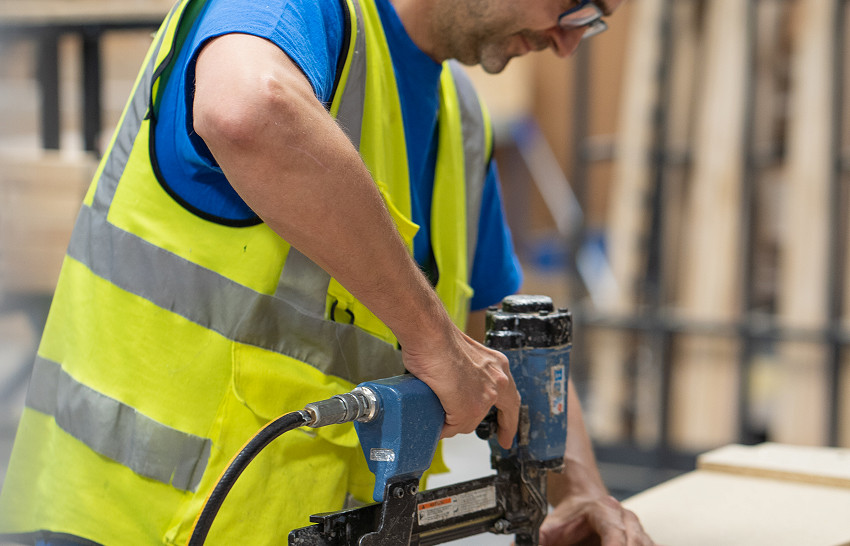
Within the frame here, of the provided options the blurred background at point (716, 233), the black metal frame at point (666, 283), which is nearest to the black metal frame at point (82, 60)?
the blurred background at point (716, 233)

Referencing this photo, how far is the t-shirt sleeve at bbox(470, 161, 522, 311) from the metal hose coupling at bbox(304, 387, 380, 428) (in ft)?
2.46

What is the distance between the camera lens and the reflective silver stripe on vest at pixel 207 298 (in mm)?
1287

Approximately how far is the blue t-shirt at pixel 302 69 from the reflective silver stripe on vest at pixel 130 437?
0.31 m

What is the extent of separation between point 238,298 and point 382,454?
298 millimetres

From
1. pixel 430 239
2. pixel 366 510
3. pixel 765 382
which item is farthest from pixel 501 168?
pixel 366 510

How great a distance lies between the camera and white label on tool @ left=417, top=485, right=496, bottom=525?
129cm

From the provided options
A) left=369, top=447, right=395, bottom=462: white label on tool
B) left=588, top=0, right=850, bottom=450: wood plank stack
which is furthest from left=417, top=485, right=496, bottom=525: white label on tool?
left=588, top=0, right=850, bottom=450: wood plank stack

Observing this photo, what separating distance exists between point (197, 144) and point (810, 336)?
3821 mm

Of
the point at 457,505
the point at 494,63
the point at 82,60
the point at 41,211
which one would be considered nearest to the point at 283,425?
the point at 457,505

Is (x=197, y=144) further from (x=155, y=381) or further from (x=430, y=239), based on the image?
(x=430, y=239)

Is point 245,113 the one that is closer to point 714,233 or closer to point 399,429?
point 399,429

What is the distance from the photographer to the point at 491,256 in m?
1.91

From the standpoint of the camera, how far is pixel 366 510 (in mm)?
1221

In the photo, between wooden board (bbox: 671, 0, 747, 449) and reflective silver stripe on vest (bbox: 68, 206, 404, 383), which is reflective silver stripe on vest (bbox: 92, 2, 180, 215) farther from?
wooden board (bbox: 671, 0, 747, 449)
